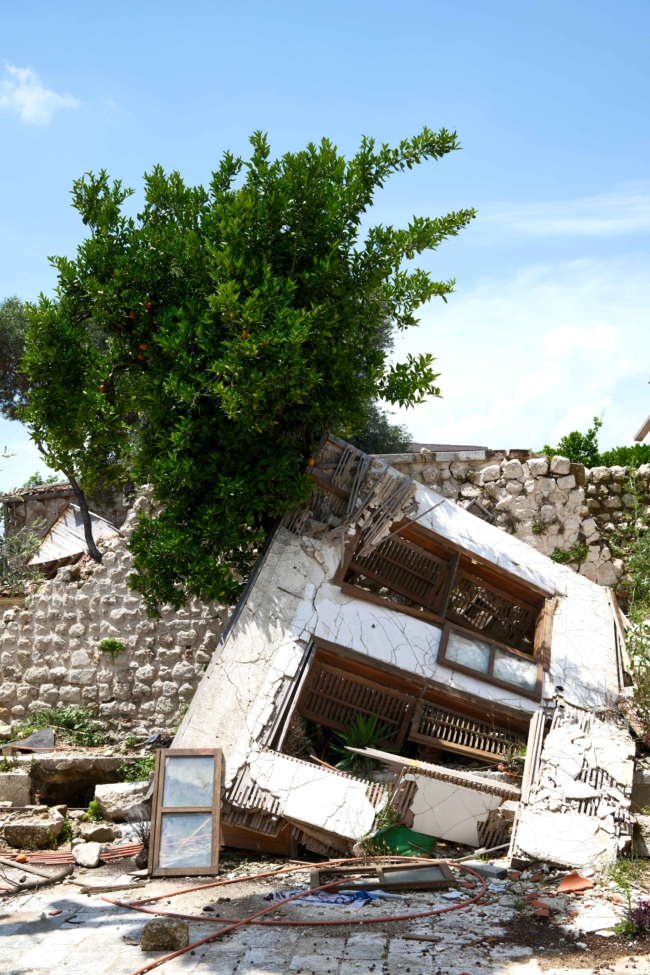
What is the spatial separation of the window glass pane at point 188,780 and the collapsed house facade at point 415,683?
0.15 metres

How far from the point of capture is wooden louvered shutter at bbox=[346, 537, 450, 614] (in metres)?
8.02

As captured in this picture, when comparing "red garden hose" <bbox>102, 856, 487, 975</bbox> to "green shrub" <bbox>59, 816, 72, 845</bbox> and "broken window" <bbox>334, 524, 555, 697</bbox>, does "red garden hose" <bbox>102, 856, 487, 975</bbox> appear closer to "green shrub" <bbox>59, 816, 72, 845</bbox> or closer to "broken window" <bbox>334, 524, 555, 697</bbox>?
"green shrub" <bbox>59, 816, 72, 845</bbox>

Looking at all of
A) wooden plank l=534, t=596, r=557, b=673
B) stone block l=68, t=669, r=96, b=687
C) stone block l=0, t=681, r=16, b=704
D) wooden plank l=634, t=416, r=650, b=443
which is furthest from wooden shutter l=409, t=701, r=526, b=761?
stone block l=0, t=681, r=16, b=704

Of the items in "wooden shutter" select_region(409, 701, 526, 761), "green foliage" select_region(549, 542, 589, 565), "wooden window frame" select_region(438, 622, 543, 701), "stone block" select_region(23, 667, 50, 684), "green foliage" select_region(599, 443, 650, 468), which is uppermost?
"green foliage" select_region(599, 443, 650, 468)

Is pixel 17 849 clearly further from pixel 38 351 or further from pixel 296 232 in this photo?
pixel 296 232

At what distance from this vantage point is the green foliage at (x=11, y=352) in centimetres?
2105

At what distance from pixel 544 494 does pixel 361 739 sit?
403 cm

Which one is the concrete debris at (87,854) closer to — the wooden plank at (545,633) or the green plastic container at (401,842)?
the green plastic container at (401,842)

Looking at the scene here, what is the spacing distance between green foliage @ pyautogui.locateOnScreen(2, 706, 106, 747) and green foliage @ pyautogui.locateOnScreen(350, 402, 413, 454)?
9395mm

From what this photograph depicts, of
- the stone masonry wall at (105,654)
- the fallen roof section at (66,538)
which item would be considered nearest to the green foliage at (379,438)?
the fallen roof section at (66,538)

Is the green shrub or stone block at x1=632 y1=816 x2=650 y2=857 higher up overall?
stone block at x1=632 y1=816 x2=650 y2=857

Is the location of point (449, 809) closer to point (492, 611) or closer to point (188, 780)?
point (188, 780)

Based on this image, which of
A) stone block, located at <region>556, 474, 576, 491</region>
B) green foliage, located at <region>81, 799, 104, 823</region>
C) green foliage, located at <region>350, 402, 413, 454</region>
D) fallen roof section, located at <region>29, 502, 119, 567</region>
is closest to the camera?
green foliage, located at <region>81, 799, 104, 823</region>

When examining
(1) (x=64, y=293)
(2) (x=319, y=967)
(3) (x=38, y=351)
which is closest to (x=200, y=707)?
(2) (x=319, y=967)
